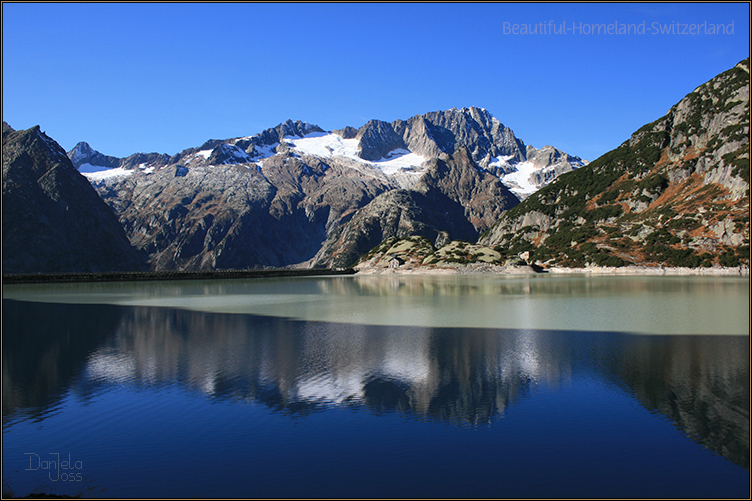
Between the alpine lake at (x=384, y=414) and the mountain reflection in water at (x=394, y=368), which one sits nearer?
the alpine lake at (x=384, y=414)

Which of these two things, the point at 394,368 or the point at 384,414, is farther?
the point at 394,368

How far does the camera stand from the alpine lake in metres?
13.6

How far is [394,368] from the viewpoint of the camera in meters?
26.4

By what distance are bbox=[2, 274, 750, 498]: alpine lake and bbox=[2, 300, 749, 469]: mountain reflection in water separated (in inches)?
5.6

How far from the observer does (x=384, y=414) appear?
19.0 m

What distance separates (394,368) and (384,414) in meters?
7.42

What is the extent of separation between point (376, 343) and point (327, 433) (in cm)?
1740

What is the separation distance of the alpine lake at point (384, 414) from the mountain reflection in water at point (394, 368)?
14 cm

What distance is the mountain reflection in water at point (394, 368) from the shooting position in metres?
19.9

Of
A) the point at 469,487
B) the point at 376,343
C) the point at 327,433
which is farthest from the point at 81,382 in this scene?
the point at 469,487

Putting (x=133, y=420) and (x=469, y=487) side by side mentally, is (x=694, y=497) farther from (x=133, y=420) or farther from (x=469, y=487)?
(x=133, y=420)

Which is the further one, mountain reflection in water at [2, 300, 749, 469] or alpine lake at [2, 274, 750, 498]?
mountain reflection in water at [2, 300, 749, 469]

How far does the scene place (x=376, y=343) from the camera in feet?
113

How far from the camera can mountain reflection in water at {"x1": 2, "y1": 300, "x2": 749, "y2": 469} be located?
19.9 meters
